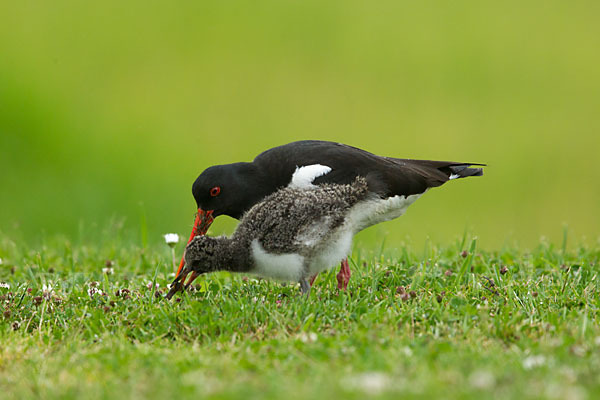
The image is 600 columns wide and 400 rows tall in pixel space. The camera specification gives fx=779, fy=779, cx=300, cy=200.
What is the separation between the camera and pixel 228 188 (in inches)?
288

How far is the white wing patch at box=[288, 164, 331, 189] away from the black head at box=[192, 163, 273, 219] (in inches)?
18.7

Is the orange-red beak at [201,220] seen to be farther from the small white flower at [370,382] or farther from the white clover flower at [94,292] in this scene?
the small white flower at [370,382]

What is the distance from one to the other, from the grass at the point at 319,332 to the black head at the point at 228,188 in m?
0.72

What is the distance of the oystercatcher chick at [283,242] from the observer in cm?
601

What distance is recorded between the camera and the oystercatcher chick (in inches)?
237

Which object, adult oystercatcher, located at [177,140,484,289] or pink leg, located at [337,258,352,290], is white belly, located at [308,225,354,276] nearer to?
pink leg, located at [337,258,352,290]

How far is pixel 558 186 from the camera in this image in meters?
15.7

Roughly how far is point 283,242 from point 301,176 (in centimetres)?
111

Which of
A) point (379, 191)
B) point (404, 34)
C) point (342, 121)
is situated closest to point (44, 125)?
point (342, 121)

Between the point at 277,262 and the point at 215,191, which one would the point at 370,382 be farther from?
the point at 215,191

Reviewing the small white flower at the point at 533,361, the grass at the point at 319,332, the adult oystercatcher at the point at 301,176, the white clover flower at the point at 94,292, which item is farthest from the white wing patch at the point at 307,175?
the small white flower at the point at 533,361

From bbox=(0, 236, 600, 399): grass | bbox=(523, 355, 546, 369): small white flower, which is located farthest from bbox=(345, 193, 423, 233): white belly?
bbox=(523, 355, 546, 369): small white flower

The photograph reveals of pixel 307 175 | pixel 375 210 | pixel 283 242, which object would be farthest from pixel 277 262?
pixel 375 210

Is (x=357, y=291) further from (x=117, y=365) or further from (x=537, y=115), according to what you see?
(x=537, y=115)
